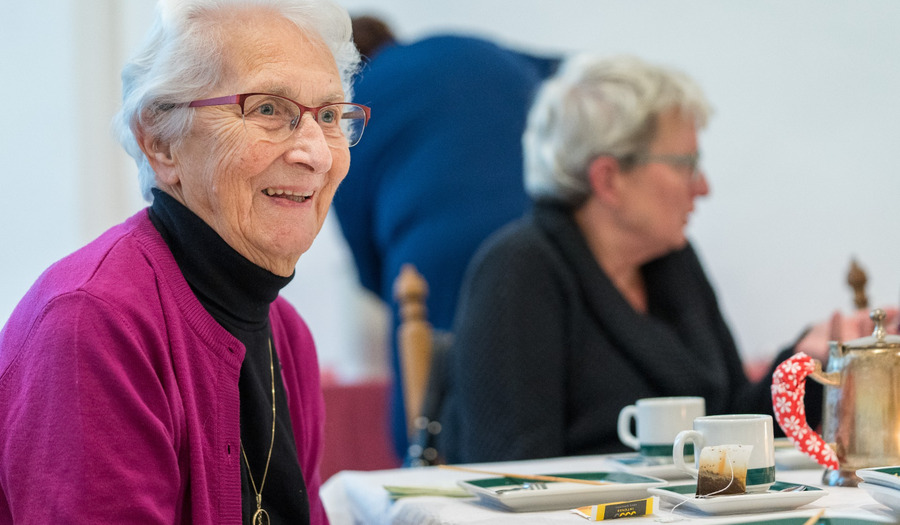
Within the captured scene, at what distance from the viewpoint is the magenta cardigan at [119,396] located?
84 centimetres

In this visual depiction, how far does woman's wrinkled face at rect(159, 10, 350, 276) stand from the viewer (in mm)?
1033

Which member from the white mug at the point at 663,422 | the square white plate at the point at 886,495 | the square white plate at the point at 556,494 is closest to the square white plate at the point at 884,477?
the square white plate at the point at 886,495

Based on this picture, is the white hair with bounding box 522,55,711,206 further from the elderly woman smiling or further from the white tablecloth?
the elderly woman smiling

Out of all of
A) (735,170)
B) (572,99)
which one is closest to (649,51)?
(735,170)

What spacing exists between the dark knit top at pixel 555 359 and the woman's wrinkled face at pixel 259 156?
0.74m

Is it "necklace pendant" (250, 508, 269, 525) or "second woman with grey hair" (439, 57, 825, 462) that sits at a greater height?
"second woman with grey hair" (439, 57, 825, 462)

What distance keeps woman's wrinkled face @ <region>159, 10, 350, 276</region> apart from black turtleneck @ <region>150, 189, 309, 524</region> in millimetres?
19

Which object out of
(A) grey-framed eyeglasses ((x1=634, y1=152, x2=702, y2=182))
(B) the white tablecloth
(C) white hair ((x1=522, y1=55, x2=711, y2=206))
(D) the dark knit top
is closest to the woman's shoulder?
(D) the dark knit top

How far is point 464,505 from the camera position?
1028 mm

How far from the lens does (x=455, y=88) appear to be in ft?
9.53

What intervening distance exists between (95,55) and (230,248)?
8.31 ft

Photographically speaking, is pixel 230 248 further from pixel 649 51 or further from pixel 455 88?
pixel 649 51

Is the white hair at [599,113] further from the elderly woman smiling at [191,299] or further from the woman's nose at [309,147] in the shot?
the woman's nose at [309,147]

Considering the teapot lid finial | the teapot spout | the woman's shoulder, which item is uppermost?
the woman's shoulder
